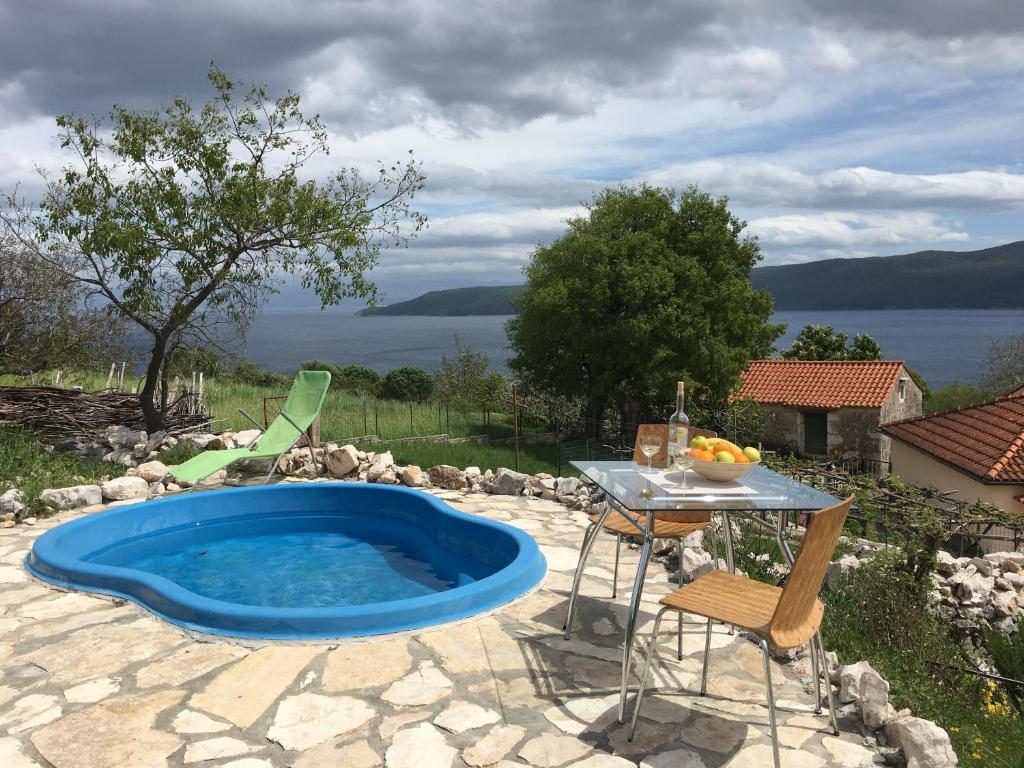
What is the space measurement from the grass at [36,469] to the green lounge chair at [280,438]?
85 centimetres

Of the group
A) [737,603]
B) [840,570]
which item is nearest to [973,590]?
[840,570]

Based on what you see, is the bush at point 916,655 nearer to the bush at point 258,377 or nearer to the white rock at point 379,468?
the white rock at point 379,468

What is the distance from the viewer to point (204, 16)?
6.71m

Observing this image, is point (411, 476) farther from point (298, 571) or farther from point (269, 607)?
point (269, 607)

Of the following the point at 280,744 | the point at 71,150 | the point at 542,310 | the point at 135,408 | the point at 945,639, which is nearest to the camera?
the point at 280,744

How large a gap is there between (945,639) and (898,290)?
156527mm

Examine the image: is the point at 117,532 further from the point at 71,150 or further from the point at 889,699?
the point at 889,699

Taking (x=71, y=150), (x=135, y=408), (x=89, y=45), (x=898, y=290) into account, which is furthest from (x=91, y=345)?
(x=898, y=290)

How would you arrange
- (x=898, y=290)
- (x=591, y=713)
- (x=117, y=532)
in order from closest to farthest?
1. (x=591, y=713)
2. (x=117, y=532)
3. (x=898, y=290)

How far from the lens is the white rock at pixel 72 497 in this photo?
6230 millimetres

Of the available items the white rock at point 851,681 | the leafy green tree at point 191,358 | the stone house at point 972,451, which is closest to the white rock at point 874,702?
the white rock at point 851,681

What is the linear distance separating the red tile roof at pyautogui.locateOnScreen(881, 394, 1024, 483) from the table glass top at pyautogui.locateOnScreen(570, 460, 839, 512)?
415 inches

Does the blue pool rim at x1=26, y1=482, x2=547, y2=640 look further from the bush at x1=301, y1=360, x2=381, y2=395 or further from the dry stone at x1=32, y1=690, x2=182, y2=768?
the bush at x1=301, y1=360, x2=381, y2=395

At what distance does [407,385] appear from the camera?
2573cm
